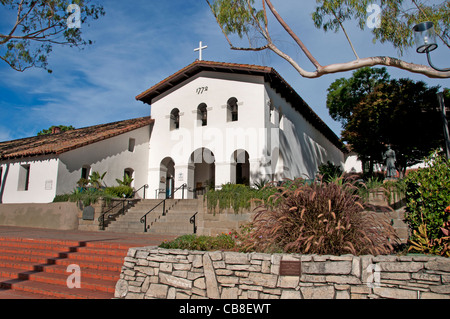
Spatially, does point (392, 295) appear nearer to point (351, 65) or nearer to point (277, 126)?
point (351, 65)

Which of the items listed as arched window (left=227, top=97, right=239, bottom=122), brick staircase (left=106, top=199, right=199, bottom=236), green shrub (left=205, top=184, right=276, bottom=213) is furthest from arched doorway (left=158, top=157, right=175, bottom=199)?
green shrub (left=205, top=184, right=276, bottom=213)

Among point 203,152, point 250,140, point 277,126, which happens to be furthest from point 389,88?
point 203,152

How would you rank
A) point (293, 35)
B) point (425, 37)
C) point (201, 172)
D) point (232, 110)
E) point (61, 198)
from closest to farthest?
point (425, 37)
point (293, 35)
point (61, 198)
point (232, 110)
point (201, 172)

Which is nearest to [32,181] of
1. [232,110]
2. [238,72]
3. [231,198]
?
[232,110]

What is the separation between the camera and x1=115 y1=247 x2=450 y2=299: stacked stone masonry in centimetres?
441

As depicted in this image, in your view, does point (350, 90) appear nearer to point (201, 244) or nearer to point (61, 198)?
point (61, 198)

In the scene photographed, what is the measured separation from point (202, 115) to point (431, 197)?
15.3 m

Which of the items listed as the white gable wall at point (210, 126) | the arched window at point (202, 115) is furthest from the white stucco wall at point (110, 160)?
the arched window at point (202, 115)

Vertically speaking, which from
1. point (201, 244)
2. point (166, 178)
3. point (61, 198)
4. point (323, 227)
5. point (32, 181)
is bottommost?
point (201, 244)

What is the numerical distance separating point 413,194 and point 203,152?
47.0 ft

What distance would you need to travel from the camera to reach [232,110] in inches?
726

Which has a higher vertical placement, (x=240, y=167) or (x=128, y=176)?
(x=240, y=167)

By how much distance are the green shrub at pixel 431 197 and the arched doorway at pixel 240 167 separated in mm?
12053
